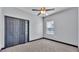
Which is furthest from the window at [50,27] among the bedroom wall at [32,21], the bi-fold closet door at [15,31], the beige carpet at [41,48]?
the beige carpet at [41,48]

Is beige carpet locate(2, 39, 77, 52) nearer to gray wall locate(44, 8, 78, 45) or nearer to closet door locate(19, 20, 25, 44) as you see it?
gray wall locate(44, 8, 78, 45)

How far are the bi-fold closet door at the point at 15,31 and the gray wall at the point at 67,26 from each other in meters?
1.99

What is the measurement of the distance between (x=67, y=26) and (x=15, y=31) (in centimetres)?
277

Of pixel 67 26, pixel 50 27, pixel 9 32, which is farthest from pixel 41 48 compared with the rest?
pixel 50 27

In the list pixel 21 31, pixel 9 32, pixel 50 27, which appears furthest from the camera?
pixel 50 27

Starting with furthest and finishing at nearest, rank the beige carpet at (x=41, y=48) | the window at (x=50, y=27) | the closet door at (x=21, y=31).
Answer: the window at (x=50, y=27) < the closet door at (x=21, y=31) < the beige carpet at (x=41, y=48)

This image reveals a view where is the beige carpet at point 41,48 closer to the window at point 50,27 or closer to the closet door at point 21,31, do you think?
the closet door at point 21,31

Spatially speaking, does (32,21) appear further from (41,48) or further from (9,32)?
(41,48)

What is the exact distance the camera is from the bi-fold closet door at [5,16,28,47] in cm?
387

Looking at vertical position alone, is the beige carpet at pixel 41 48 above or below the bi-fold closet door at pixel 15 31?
below

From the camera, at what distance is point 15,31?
4516mm

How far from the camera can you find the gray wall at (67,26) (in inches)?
165
